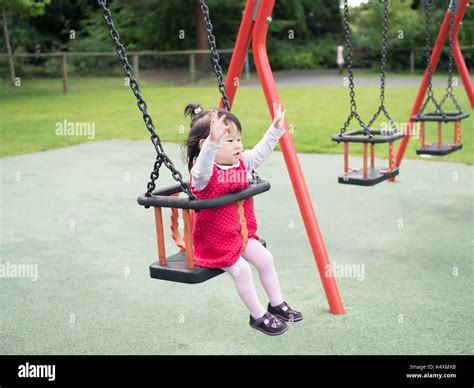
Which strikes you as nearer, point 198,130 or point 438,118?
point 198,130

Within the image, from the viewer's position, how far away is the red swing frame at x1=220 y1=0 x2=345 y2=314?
11.7ft

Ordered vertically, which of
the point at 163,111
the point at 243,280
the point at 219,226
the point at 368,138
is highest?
the point at 368,138

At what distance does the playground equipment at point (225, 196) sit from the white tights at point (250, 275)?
3.8 inches

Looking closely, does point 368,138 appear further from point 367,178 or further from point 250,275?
point 250,275

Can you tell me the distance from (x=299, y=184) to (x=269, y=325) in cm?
95

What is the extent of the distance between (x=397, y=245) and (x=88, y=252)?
2142mm

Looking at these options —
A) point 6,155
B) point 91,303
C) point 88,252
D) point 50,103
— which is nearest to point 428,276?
point 91,303

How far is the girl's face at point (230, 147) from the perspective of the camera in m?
2.93

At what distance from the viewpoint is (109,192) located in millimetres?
6773

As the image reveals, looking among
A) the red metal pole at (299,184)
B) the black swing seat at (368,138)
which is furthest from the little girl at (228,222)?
the black swing seat at (368,138)

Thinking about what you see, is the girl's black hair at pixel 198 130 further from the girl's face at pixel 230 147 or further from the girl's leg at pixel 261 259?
the girl's leg at pixel 261 259

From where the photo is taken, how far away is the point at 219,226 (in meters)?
2.98

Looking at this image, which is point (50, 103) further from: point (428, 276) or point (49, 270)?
point (428, 276)

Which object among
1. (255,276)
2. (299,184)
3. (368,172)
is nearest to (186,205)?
(299,184)
